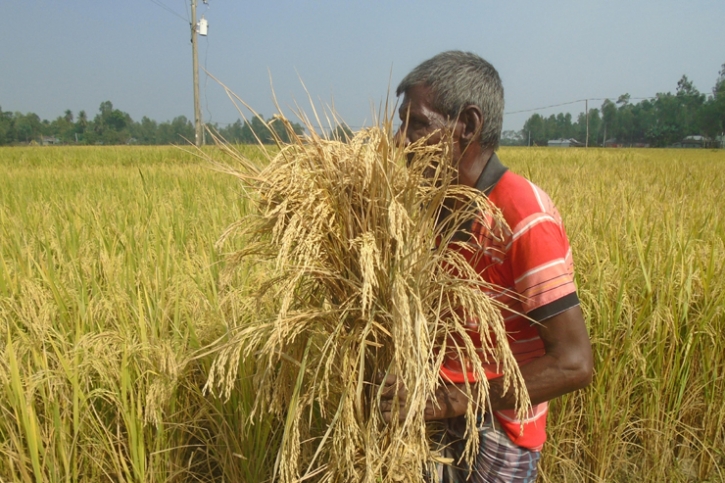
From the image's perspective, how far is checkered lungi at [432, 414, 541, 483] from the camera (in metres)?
1.27

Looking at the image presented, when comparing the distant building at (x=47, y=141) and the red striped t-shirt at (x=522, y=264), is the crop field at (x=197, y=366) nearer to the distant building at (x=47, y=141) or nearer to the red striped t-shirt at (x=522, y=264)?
the red striped t-shirt at (x=522, y=264)

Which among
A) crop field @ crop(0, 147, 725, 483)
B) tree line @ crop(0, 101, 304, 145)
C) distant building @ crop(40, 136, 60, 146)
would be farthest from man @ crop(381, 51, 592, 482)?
tree line @ crop(0, 101, 304, 145)

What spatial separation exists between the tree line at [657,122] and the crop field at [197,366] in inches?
1025

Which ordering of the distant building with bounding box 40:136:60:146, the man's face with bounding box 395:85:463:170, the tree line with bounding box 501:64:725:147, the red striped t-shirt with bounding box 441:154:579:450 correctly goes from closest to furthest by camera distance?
the red striped t-shirt with bounding box 441:154:579:450 → the man's face with bounding box 395:85:463:170 → the distant building with bounding box 40:136:60:146 → the tree line with bounding box 501:64:725:147

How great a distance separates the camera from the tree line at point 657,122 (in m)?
35.8

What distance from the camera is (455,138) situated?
3.97ft

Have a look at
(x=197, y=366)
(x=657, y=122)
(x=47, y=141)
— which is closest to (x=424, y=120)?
(x=197, y=366)

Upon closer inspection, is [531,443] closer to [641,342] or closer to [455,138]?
[455,138]

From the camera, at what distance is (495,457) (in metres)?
1.28

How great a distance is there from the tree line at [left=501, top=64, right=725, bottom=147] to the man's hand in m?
27.4

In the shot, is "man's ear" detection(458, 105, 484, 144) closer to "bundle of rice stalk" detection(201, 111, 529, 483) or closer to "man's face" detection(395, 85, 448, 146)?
"man's face" detection(395, 85, 448, 146)

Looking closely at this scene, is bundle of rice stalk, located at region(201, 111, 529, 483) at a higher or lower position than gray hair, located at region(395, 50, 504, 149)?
lower

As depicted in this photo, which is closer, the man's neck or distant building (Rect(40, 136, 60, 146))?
the man's neck

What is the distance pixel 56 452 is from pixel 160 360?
418 millimetres
